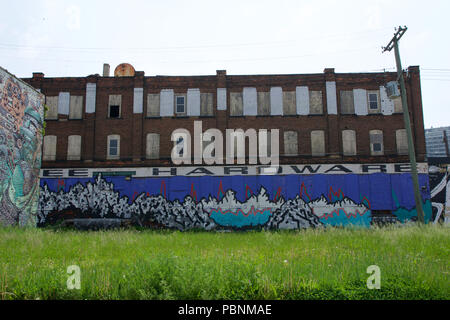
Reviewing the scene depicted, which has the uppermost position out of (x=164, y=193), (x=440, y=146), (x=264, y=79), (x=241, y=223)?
(x=440, y=146)

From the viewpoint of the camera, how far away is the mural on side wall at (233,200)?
22188mm

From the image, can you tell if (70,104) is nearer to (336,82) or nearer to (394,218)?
(336,82)

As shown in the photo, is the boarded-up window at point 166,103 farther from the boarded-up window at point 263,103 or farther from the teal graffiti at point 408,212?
the teal graffiti at point 408,212

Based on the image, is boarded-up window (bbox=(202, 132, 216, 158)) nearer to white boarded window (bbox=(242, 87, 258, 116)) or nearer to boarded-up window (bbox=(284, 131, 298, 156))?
white boarded window (bbox=(242, 87, 258, 116))

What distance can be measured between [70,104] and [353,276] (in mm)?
24625

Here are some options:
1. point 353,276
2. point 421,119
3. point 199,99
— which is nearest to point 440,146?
point 421,119

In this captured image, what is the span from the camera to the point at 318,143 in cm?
2384

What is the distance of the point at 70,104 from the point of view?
25.0 m

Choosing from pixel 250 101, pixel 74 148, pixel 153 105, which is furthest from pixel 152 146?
pixel 250 101

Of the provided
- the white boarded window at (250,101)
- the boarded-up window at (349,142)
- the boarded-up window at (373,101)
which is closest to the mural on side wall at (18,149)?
the white boarded window at (250,101)

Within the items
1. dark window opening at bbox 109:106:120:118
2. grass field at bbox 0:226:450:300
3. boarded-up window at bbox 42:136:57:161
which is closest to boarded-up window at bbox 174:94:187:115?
dark window opening at bbox 109:106:120:118

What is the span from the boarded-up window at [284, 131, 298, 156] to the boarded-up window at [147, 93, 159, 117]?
978 centimetres

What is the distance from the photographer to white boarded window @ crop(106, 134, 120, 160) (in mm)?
24000
